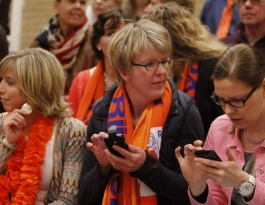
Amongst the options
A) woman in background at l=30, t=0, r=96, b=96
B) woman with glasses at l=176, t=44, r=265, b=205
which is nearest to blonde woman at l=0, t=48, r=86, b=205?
woman with glasses at l=176, t=44, r=265, b=205

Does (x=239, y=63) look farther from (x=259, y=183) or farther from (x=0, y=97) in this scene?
(x=0, y=97)

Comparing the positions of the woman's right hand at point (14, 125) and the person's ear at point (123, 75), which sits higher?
the person's ear at point (123, 75)

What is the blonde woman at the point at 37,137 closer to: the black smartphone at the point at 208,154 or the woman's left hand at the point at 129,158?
the woman's left hand at the point at 129,158

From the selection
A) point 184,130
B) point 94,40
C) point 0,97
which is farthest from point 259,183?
point 94,40

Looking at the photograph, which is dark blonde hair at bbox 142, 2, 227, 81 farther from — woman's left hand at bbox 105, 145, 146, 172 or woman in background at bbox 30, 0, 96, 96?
woman in background at bbox 30, 0, 96, 96

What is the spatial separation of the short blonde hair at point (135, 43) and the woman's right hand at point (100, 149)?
442 mm

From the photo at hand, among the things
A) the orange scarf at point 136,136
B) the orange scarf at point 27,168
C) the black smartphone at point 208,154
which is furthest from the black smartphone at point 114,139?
the orange scarf at point 27,168

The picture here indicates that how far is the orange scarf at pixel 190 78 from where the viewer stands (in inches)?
188

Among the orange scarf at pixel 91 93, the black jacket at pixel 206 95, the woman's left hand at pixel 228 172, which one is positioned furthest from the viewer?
the orange scarf at pixel 91 93

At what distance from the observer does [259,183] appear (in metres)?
3.60

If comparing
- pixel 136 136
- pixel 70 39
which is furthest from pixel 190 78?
pixel 70 39

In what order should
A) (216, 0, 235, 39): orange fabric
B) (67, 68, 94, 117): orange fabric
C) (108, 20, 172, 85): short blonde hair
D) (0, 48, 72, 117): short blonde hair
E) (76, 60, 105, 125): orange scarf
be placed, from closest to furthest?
1. (108, 20, 172, 85): short blonde hair
2. (0, 48, 72, 117): short blonde hair
3. (76, 60, 105, 125): orange scarf
4. (67, 68, 94, 117): orange fabric
5. (216, 0, 235, 39): orange fabric

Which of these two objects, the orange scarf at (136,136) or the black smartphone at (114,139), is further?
the orange scarf at (136,136)

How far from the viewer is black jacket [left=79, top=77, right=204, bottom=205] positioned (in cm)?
398
